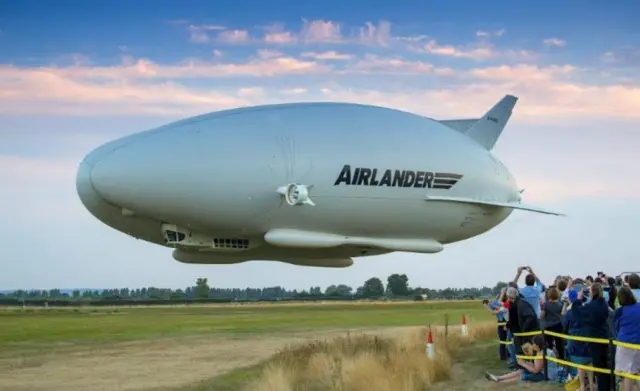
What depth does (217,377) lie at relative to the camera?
1132 inches

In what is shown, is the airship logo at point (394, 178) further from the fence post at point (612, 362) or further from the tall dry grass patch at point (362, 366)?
the fence post at point (612, 362)

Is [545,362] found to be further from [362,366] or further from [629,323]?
[362,366]

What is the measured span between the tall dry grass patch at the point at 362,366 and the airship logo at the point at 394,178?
446 cm

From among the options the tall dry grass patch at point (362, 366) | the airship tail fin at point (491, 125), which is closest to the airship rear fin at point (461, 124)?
the airship tail fin at point (491, 125)

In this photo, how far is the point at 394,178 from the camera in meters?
21.3

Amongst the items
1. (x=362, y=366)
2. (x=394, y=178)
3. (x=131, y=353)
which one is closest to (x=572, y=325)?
(x=394, y=178)

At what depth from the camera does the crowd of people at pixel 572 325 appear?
15305mm

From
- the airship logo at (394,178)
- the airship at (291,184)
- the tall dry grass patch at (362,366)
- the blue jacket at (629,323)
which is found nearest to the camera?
the blue jacket at (629,323)

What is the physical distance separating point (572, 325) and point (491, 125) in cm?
1131

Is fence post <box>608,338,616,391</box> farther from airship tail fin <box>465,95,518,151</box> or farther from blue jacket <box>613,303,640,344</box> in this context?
airship tail fin <box>465,95,518,151</box>

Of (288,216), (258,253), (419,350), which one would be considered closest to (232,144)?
(288,216)

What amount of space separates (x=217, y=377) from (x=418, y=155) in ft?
35.4

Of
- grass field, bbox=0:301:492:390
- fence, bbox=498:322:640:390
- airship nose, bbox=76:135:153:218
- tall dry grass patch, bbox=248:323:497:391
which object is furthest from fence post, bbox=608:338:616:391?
grass field, bbox=0:301:492:390

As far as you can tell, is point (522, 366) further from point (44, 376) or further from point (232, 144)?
point (44, 376)
